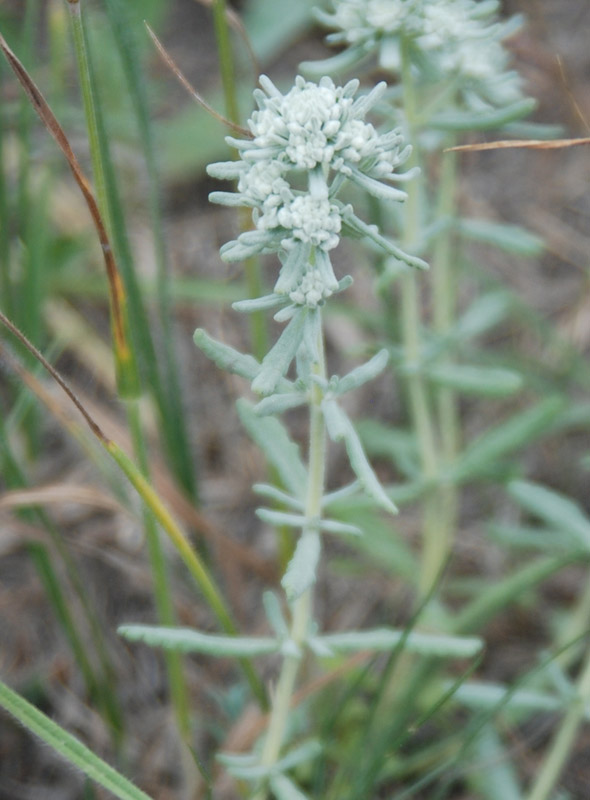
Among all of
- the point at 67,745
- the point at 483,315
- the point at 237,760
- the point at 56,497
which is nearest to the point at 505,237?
the point at 483,315

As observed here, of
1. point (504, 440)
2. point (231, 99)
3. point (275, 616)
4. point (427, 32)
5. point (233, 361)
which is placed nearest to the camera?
point (233, 361)

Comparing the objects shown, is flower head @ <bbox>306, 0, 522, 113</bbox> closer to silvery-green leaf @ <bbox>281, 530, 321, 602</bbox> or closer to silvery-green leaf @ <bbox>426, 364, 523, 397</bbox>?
silvery-green leaf @ <bbox>426, 364, 523, 397</bbox>

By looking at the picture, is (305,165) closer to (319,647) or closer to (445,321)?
(319,647)

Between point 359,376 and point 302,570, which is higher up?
point 359,376

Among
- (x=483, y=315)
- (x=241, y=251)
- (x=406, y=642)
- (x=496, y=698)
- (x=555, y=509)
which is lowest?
(x=496, y=698)

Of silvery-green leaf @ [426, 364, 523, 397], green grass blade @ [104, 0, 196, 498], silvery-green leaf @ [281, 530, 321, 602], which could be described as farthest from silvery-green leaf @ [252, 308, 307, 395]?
silvery-green leaf @ [426, 364, 523, 397]
